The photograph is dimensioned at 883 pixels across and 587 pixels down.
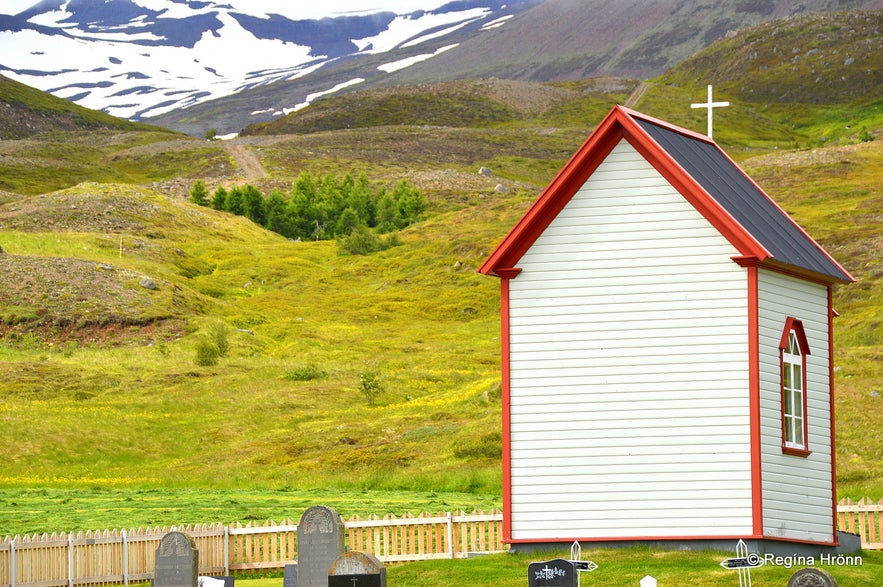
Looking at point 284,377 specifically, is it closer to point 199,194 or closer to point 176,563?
point 176,563

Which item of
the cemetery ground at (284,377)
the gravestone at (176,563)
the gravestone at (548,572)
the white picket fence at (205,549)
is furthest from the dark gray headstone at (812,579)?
the gravestone at (176,563)

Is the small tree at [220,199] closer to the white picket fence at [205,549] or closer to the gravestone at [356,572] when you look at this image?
the white picket fence at [205,549]

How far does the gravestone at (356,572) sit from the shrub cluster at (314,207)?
14753 cm

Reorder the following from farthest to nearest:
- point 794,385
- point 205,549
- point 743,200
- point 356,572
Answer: point 205,549, point 743,200, point 794,385, point 356,572

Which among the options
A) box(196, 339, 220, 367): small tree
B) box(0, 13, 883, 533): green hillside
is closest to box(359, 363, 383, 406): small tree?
box(0, 13, 883, 533): green hillside

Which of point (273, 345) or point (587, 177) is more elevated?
point (587, 177)

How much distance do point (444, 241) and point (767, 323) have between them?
109 meters

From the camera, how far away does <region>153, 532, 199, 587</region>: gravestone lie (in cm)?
2555

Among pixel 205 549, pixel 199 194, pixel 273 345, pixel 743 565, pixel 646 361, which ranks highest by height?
pixel 199 194

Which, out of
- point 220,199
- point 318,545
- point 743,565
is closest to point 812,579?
point 743,565

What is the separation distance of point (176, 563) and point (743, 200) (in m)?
14.3

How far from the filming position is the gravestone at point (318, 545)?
82.7 ft

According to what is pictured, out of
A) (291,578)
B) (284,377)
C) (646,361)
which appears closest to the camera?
(291,578)

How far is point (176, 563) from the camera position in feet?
83.9
